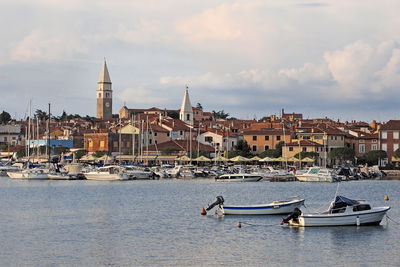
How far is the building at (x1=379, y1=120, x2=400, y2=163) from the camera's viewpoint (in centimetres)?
11956

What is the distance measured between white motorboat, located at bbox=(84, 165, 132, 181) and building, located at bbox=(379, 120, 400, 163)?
162 feet

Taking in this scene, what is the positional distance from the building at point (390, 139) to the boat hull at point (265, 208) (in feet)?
263

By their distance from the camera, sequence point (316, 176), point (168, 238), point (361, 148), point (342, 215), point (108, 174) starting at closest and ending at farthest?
point (168, 238), point (342, 215), point (316, 176), point (108, 174), point (361, 148)

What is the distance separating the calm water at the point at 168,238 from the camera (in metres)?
29.8

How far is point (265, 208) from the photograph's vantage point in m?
43.0

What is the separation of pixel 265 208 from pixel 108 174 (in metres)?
48.6

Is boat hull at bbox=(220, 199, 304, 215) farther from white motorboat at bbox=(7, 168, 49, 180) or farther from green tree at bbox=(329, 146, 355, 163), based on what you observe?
green tree at bbox=(329, 146, 355, 163)

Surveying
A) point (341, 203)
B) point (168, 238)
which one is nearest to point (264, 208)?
point (341, 203)

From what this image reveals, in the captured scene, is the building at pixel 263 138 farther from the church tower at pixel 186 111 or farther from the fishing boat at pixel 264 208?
the fishing boat at pixel 264 208

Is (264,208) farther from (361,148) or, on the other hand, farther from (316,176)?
(361,148)

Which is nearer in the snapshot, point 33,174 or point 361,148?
point 33,174

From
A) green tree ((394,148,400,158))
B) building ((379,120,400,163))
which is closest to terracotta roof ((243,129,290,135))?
building ((379,120,400,163))

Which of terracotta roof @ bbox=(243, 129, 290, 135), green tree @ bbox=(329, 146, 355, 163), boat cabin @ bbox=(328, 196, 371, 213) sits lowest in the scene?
boat cabin @ bbox=(328, 196, 371, 213)

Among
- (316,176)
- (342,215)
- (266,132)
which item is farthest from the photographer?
(266,132)
